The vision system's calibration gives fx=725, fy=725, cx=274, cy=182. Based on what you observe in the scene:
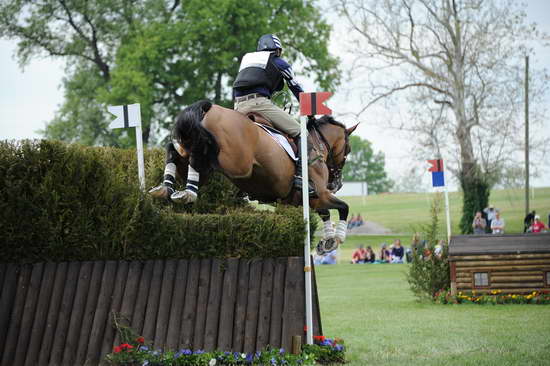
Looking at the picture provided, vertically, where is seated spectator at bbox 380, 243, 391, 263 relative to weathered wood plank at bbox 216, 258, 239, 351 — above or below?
above

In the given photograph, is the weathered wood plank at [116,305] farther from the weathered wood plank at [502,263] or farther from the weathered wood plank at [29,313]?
the weathered wood plank at [502,263]

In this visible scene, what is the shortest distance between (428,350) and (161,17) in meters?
26.1

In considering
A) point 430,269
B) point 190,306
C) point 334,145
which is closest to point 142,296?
point 190,306

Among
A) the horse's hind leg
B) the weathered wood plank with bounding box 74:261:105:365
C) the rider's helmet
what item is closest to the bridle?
the rider's helmet

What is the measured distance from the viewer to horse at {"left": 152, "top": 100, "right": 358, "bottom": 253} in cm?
661

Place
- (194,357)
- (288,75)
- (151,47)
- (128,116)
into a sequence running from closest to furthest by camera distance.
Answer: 1. (194,357)
2. (288,75)
3. (128,116)
4. (151,47)

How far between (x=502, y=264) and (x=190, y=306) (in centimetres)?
856

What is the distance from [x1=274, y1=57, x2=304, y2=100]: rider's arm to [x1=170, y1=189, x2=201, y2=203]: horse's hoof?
1630mm

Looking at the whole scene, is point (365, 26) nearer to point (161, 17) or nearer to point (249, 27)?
A: point (249, 27)

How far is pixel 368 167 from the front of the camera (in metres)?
108

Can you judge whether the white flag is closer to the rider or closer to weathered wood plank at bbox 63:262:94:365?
the rider

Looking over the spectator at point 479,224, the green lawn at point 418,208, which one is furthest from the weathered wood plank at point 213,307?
the green lawn at point 418,208

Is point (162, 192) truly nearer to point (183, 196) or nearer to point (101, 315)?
point (183, 196)

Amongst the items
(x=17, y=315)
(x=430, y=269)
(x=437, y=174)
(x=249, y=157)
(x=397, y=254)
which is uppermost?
(x=437, y=174)
